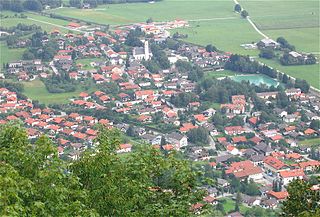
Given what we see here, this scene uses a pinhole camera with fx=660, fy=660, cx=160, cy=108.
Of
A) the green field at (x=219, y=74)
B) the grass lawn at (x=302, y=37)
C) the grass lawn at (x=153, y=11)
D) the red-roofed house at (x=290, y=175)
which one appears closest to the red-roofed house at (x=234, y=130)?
the red-roofed house at (x=290, y=175)

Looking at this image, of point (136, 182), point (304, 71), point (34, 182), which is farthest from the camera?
point (304, 71)

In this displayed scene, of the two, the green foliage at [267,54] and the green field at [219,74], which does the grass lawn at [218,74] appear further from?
the green foliage at [267,54]

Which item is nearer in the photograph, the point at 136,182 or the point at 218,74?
the point at 136,182

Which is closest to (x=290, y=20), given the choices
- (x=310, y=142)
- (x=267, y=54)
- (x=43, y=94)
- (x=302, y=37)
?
(x=302, y=37)

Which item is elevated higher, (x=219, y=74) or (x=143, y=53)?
(x=143, y=53)

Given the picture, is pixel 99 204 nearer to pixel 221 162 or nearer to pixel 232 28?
pixel 221 162

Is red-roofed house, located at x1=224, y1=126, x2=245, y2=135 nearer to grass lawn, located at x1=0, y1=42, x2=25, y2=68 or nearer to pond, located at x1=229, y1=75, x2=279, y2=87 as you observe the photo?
pond, located at x1=229, y1=75, x2=279, y2=87

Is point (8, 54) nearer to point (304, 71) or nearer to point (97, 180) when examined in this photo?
point (304, 71)

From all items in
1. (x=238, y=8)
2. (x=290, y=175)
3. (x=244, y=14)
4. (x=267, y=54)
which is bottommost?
(x=290, y=175)
